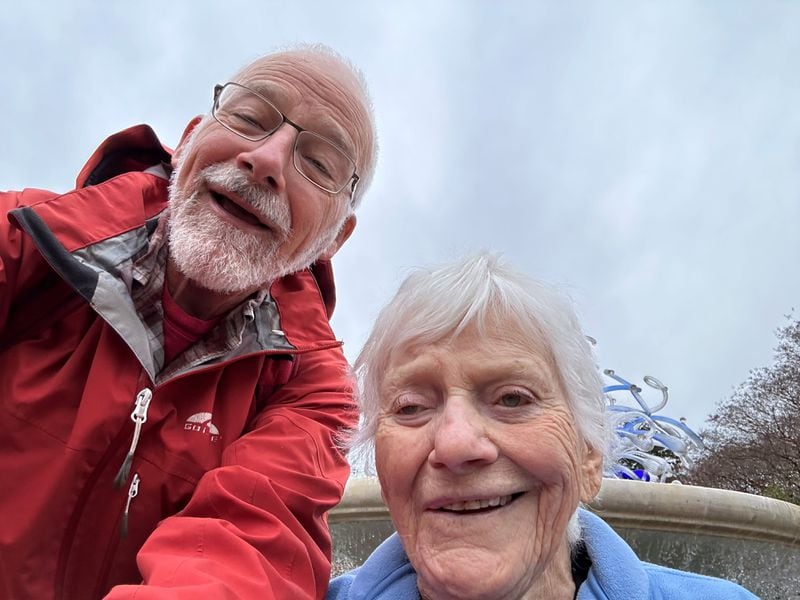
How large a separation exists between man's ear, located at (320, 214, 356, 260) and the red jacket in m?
0.82

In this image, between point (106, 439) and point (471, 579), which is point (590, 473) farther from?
point (106, 439)

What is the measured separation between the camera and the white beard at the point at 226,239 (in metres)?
2.28

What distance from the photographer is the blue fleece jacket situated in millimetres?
1753

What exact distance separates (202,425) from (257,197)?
2.85 ft

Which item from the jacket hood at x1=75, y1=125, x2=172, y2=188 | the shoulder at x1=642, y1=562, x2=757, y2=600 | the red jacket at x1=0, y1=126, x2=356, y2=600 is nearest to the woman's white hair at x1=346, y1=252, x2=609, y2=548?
the shoulder at x1=642, y1=562, x2=757, y2=600

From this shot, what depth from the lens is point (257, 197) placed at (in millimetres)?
2459

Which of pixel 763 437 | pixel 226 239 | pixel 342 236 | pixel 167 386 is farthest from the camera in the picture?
pixel 763 437

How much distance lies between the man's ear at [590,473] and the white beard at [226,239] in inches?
49.7

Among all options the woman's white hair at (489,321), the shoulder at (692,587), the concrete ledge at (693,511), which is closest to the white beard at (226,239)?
the woman's white hair at (489,321)

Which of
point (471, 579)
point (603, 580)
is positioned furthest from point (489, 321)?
point (603, 580)

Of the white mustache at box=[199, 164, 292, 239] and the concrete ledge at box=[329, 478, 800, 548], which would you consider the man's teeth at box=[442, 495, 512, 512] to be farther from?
the concrete ledge at box=[329, 478, 800, 548]

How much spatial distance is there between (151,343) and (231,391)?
29cm

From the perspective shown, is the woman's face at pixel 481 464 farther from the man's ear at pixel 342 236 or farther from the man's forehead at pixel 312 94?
the man's forehead at pixel 312 94

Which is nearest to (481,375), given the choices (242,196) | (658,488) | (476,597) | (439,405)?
(439,405)
